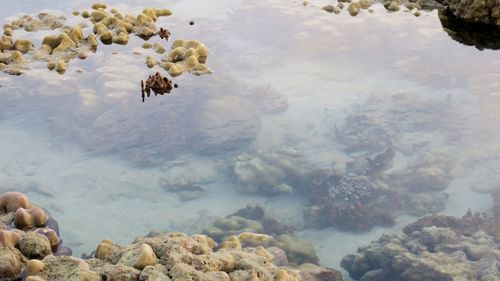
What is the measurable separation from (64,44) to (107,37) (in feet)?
3.44

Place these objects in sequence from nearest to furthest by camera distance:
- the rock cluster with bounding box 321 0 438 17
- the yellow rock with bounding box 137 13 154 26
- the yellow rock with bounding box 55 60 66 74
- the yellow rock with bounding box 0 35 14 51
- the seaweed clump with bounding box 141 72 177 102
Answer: the seaweed clump with bounding box 141 72 177 102 → the yellow rock with bounding box 55 60 66 74 → the yellow rock with bounding box 0 35 14 51 → the yellow rock with bounding box 137 13 154 26 → the rock cluster with bounding box 321 0 438 17

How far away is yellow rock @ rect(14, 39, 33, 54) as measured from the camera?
10875 mm

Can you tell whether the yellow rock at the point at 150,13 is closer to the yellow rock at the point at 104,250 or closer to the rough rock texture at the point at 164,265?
the yellow rock at the point at 104,250

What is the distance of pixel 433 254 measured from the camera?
6.38m

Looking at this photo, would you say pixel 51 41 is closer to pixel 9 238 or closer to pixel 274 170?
pixel 274 170

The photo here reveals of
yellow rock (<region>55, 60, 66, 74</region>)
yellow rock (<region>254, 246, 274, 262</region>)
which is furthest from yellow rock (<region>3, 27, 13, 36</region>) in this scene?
yellow rock (<region>254, 246, 274, 262</region>)

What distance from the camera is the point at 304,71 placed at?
1052cm

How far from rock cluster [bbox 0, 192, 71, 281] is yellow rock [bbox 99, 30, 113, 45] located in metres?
6.46

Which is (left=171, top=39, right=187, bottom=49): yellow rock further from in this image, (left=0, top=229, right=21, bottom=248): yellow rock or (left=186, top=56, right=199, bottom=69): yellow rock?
(left=0, top=229, right=21, bottom=248): yellow rock

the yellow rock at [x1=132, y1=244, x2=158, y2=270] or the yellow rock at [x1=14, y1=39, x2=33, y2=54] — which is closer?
the yellow rock at [x1=132, y1=244, x2=158, y2=270]

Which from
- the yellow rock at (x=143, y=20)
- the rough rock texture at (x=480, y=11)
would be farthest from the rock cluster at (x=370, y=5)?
the yellow rock at (x=143, y=20)

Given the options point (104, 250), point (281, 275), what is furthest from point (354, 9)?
point (104, 250)

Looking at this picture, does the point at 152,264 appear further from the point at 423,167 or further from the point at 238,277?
the point at 423,167

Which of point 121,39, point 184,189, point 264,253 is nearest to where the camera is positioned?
point 264,253
